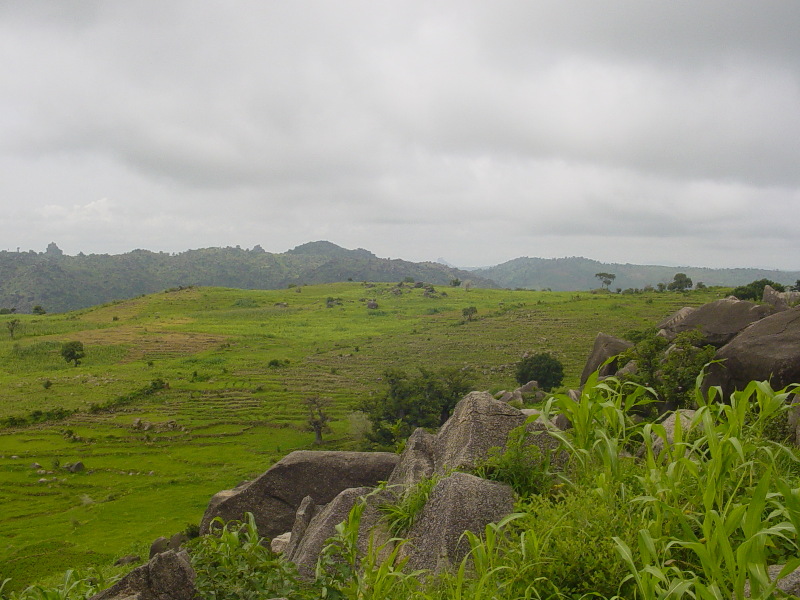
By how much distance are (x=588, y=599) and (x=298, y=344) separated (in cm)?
9785

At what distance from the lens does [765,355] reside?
15891 mm

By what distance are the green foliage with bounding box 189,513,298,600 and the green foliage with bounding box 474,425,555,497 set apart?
3.31 metres

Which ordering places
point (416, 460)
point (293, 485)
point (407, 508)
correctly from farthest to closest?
1. point (293, 485)
2. point (416, 460)
3. point (407, 508)

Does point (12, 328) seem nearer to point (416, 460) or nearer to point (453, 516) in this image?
point (416, 460)

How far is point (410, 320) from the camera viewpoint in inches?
4688

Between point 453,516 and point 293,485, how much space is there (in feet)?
33.2

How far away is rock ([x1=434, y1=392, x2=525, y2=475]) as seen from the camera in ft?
28.5

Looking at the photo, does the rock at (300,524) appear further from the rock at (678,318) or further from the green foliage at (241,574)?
the rock at (678,318)

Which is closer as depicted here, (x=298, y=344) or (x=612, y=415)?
(x=612, y=415)

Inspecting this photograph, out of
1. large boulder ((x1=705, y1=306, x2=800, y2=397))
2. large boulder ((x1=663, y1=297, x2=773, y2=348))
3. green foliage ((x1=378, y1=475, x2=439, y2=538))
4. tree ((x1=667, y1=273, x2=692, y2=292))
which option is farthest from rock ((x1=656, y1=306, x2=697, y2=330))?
tree ((x1=667, y1=273, x2=692, y2=292))

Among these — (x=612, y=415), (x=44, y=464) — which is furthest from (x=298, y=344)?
(x=612, y=415)

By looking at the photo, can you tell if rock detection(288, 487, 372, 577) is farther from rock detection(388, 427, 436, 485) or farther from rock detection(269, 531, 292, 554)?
rock detection(269, 531, 292, 554)

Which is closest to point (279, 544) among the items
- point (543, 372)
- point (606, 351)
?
point (606, 351)

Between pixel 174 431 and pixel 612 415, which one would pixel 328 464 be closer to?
pixel 612 415
